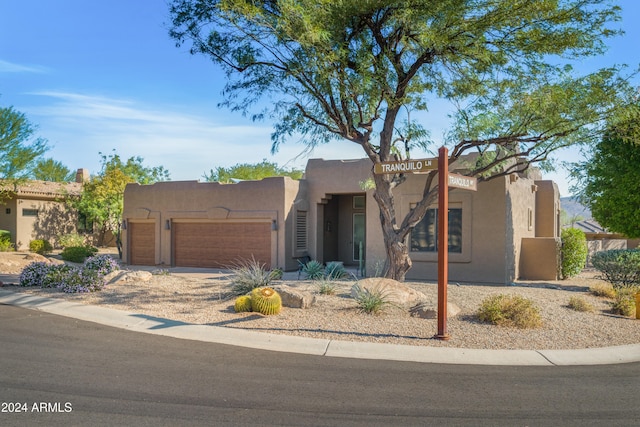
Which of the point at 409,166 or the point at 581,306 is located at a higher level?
the point at 409,166

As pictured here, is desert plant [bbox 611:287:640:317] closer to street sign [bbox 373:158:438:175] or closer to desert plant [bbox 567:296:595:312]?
desert plant [bbox 567:296:595:312]

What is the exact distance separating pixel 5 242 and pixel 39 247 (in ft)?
5.47

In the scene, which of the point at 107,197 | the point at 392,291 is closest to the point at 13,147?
the point at 107,197

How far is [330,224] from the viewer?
22.7m

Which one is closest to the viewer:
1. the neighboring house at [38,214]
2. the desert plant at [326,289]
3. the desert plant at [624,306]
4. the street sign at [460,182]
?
the street sign at [460,182]

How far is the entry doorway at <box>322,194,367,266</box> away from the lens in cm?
2244

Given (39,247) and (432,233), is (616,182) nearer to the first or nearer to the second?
(432,233)

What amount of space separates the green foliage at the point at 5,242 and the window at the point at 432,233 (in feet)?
67.4

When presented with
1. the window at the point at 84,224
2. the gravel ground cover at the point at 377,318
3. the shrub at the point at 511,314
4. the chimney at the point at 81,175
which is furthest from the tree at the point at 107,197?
the shrub at the point at 511,314

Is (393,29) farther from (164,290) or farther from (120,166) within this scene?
(120,166)

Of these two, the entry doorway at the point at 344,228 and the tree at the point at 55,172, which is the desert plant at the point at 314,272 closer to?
the entry doorway at the point at 344,228

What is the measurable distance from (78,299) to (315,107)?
8001 millimetres

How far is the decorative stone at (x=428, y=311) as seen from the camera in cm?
1075

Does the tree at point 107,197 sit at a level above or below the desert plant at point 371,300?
above
